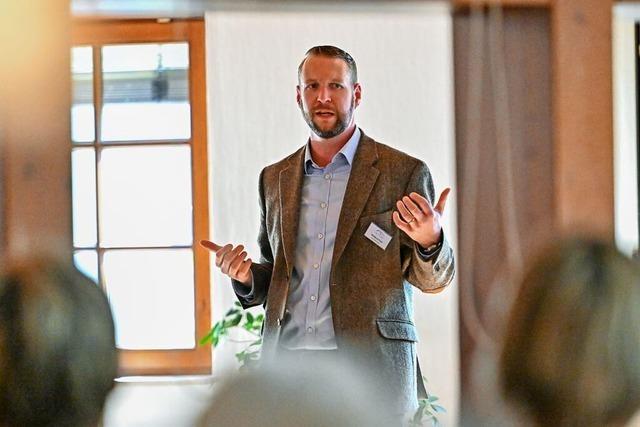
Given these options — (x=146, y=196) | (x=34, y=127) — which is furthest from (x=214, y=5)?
(x=146, y=196)

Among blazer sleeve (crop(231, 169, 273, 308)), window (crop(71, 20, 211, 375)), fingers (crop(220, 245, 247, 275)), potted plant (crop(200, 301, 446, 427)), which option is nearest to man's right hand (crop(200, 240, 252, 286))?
fingers (crop(220, 245, 247, 275))

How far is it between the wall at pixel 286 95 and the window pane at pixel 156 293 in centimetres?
17

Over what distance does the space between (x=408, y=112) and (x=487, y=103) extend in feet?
6.79

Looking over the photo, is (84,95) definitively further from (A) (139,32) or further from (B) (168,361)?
(B) (168,361)

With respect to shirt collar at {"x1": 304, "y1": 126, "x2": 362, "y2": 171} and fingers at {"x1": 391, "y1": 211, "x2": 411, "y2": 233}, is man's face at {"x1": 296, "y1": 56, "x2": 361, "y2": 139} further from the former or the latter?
fingers at {"x1": 391, "y1": 211, "x2": 411, "y2": 233}

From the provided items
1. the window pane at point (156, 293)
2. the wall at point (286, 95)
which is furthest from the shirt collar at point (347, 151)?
the window pane at point (156, 293)

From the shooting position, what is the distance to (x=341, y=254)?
228 cm

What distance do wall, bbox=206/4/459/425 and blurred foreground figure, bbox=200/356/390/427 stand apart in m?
3.34

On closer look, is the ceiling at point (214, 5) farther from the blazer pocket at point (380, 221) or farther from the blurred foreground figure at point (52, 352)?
the blurred foreground figure at point (52, 352)

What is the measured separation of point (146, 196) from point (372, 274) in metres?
1.90

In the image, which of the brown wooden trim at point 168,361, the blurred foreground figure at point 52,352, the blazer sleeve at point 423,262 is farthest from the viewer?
the brown wooden trim at point 168,361

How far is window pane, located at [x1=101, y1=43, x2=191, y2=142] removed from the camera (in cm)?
394

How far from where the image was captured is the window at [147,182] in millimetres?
3941

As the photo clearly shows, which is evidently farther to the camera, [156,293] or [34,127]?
[156,293]
